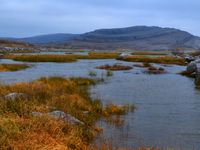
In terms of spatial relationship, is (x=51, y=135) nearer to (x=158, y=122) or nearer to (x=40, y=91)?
(x=158, y=122)

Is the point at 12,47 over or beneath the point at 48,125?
beneath

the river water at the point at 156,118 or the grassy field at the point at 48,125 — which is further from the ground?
the grassy field at the point at 48,125

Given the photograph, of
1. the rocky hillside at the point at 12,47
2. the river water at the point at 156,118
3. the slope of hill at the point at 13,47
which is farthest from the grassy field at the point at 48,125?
the rocky hillside at the point at 12,47

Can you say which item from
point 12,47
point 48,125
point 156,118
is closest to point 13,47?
point 12,47

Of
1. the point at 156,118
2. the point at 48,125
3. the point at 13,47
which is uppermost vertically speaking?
the point at 48,125

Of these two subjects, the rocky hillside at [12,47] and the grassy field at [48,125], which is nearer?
the grassy field at [48,125]

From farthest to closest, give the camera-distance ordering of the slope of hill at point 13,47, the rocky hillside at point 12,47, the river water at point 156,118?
the rocky hillside at point 12,47, the slope of hill at point 13,47, the river water at point 156,118

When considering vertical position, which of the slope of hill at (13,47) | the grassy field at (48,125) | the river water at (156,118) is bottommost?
the slope of hill at (13,47)

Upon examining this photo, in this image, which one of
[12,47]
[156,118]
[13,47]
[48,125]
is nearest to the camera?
[48,125]

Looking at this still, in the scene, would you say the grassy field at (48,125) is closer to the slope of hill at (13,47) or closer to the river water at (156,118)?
the river water at (156,118)

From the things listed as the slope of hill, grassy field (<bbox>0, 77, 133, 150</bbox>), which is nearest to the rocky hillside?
the slope of hill

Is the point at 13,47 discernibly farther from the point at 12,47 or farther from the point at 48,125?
the point at 48,125

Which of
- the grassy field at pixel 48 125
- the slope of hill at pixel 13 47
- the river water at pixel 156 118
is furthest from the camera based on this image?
the slope of hill at pixel 13 47

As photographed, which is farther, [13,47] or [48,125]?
[13,47]
